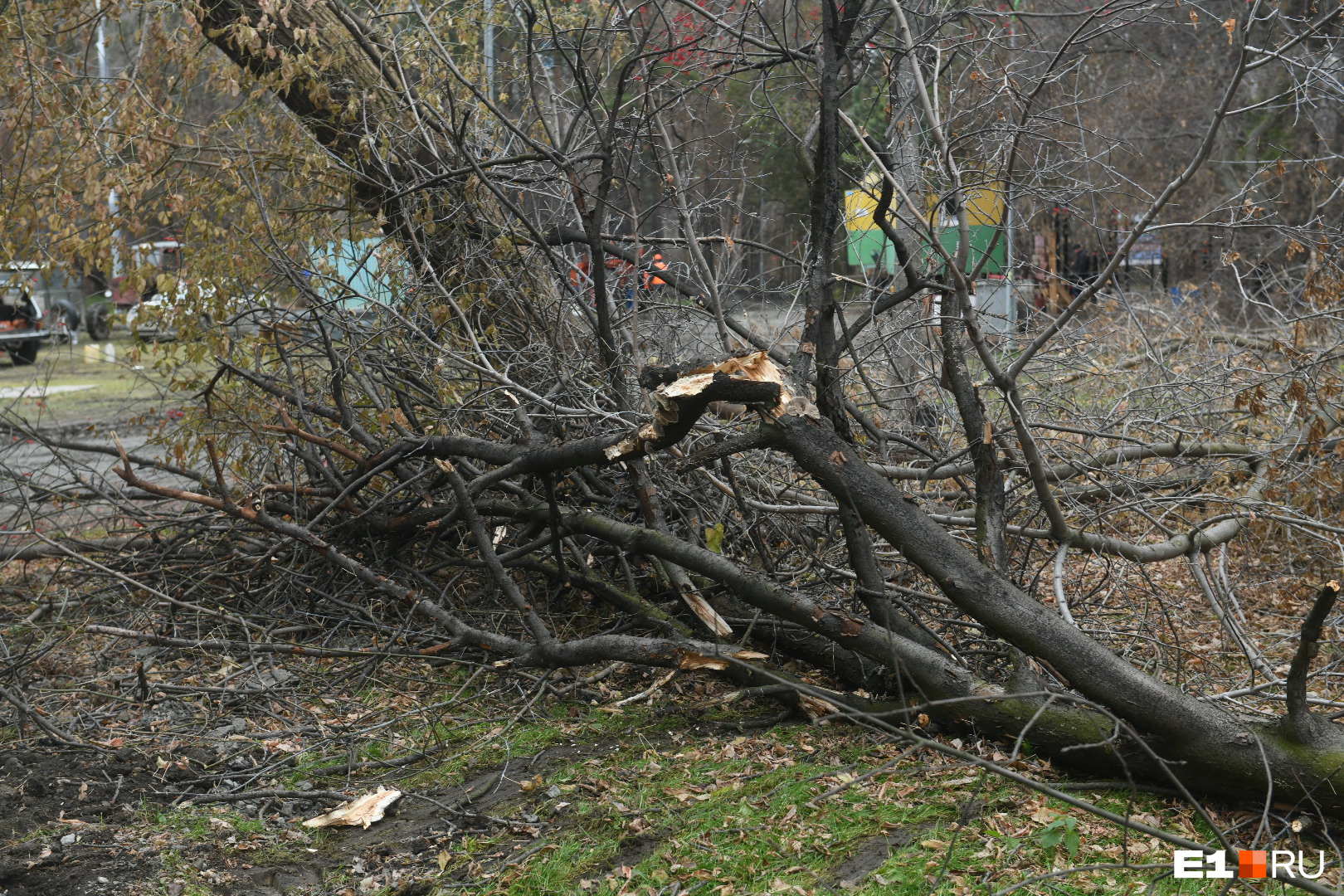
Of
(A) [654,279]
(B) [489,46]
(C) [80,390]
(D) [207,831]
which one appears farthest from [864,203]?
(C) [80,390]

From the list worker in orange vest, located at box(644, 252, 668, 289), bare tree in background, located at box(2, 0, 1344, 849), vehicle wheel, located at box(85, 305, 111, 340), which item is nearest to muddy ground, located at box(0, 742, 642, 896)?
bare tree in background, located at box(2, 0, 1344, 849)

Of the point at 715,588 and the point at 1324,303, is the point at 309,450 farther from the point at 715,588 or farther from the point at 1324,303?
the point at 1324,303

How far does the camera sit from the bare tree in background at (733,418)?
3.72 meters

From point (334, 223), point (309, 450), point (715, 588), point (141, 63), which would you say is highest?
point (141, 63)

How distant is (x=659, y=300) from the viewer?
6.28 meters

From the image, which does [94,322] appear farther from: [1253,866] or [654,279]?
[1253,866]

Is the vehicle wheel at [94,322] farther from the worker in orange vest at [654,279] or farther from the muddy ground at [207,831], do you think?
the muddy ground at [207,831]

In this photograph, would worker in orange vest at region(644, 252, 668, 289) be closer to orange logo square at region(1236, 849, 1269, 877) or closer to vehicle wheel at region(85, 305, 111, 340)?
orange logo square at region(1236, 849, 1269, 877)

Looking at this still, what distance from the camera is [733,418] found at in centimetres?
468

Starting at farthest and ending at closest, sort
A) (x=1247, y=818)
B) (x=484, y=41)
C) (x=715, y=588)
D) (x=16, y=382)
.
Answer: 1. (x=16, y=382)
2. (x=484, y=41)
3. (x=715, y=588)
4. (x=1247, y=818)

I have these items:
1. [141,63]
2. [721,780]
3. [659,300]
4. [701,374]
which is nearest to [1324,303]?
[659,300]

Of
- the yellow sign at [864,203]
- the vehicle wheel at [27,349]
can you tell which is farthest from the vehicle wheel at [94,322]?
the yellow sign at [864,203]

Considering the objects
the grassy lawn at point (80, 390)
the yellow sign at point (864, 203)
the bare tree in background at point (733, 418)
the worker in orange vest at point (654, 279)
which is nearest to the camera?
the bare tree in background at point (733, 418)

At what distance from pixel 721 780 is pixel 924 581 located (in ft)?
5.33
